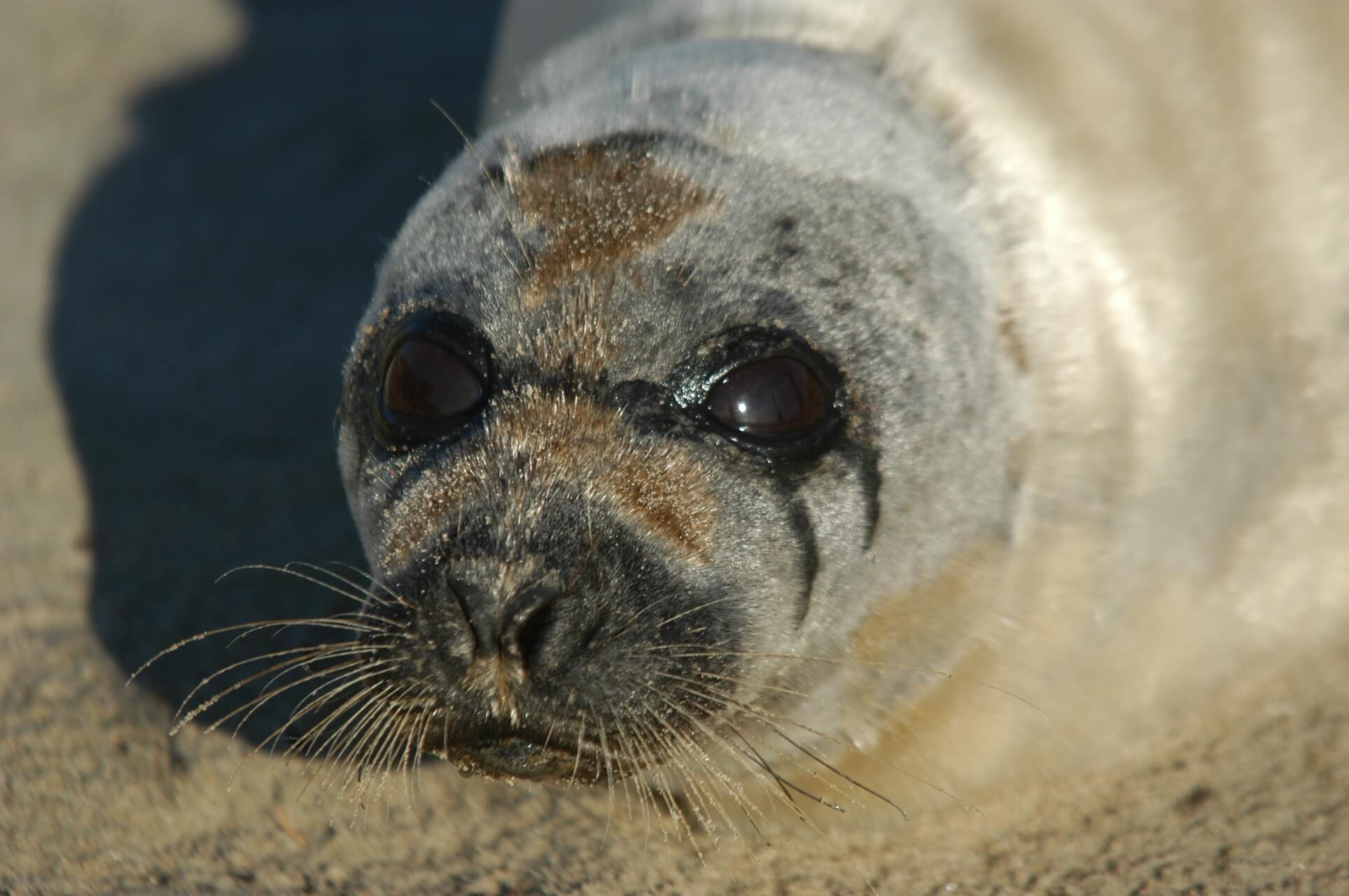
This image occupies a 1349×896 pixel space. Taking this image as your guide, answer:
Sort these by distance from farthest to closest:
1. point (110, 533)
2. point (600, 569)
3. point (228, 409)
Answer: point (228, 409)
point (110, 533)
point (600, 569)

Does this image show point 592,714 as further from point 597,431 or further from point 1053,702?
point 1053,702

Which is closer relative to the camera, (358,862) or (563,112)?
(358,862)

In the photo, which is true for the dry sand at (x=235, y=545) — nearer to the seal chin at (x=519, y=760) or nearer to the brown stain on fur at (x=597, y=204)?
the seal chin at (x=519, y=760)

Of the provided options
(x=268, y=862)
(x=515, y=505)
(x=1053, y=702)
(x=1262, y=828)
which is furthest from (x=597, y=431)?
(x=1262, y=828)

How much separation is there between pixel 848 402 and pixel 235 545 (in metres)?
1.64

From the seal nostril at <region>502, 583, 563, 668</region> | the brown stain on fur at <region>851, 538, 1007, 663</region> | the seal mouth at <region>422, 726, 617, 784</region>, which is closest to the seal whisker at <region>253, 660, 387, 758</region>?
the seal mouth at <region>422, 726, 617, 784</region>

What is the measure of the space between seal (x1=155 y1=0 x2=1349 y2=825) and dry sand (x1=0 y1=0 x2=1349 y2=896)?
0.16 m

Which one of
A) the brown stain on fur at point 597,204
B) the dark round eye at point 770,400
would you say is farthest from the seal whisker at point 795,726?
the brown stain on fur at point 597,204

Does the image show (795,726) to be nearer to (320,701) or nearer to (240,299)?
(320,701)

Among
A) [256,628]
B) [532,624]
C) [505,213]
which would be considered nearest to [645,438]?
[532,624]

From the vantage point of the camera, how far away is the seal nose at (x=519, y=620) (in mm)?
2080

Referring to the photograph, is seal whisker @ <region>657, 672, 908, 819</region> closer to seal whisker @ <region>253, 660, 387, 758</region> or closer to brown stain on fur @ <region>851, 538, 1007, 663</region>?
brown stain on fur @ <region>851, 538, 1007, 663</region>

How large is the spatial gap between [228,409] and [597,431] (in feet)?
6.61

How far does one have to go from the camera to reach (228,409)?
12.9 feet
